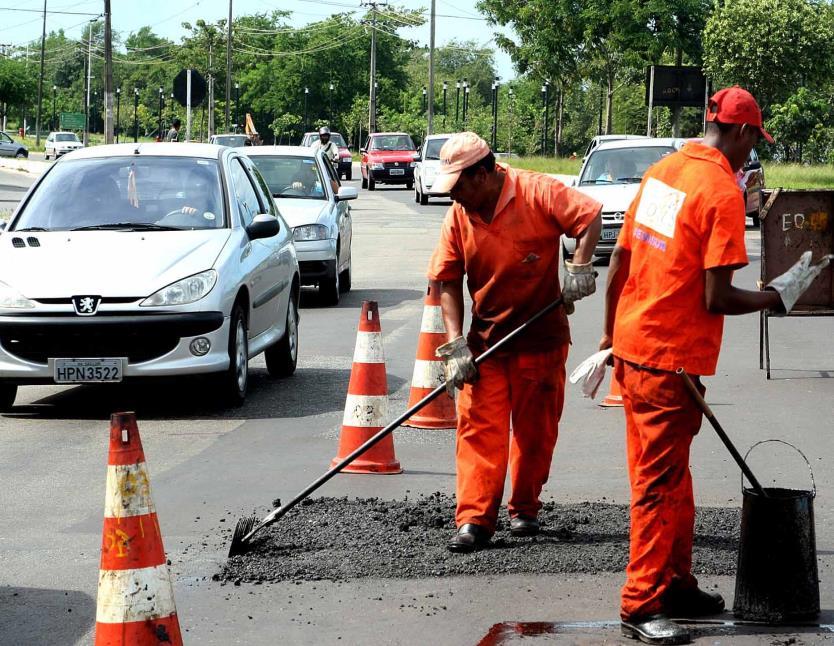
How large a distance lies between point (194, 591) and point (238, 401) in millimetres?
4420

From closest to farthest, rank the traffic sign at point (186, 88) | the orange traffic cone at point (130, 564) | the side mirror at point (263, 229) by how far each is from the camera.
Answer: the orange traffic cone at point (130, 564)
the side mirror at point (263, 229)
the traffic sign at point (186, 88)

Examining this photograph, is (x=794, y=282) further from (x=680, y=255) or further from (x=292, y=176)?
(x=292, y=176)

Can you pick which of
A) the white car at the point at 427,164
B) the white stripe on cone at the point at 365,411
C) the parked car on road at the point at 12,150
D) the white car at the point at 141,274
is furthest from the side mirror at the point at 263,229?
the parked car on road at the point at 12,150

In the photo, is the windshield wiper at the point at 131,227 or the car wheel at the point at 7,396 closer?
the car wheel at the point at 7,396

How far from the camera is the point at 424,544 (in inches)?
243

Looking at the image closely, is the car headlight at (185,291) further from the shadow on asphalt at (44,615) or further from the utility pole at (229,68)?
the utility pole at (229,68)

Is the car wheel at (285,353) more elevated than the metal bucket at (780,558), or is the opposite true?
the metal bucket at (780,558)

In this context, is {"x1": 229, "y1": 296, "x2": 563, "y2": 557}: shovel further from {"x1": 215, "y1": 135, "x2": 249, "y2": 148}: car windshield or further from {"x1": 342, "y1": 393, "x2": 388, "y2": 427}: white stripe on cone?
{"x1": 215, "y1": 135, "x2": 249, "y2": 148}: car windshield

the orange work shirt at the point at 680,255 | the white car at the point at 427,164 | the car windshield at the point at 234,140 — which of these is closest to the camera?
the orange work shirt at the point at 680,255

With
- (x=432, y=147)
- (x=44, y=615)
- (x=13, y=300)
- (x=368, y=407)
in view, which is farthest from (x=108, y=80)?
(x=44, y=615)

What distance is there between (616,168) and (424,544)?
1660cm

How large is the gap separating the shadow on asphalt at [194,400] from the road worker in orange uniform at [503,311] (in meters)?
3.53

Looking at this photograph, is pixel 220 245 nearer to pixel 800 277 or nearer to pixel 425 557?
pixel 425 557

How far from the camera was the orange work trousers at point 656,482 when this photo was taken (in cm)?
498
